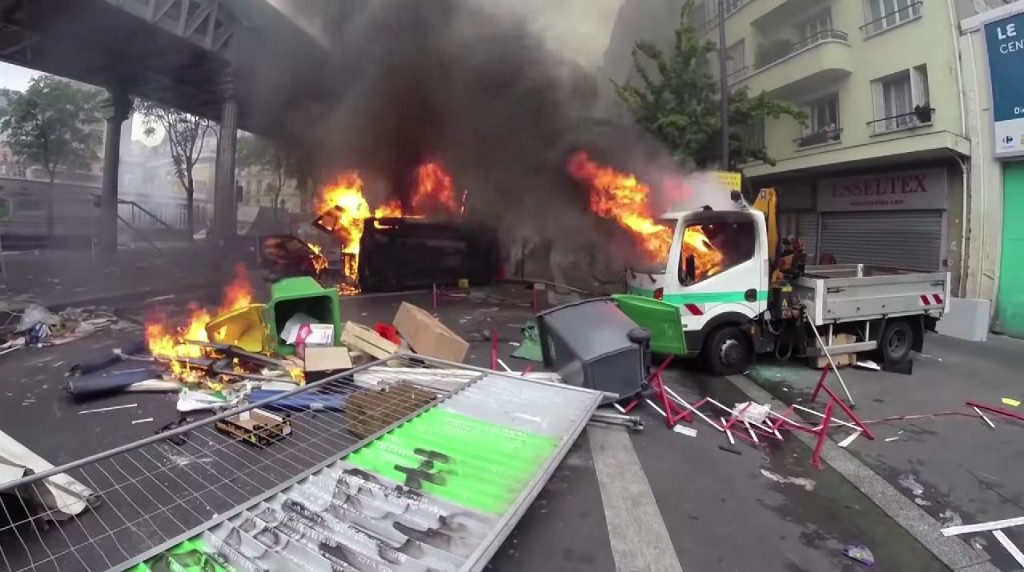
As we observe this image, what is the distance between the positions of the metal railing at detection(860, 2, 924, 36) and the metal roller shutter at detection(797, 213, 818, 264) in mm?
4235

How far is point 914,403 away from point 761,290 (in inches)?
69.0

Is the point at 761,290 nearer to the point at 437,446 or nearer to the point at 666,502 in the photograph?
the point at 666,502

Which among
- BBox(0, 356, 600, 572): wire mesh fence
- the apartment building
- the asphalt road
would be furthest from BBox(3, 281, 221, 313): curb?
the apartment building

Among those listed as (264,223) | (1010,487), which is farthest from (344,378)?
(264,223)

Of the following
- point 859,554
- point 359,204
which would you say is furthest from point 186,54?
point 859,554

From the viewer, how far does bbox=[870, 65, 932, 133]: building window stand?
33.3ft

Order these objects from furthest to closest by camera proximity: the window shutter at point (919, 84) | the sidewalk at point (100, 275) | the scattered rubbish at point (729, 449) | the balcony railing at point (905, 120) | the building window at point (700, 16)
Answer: the building window at point (700, 16) < the sidewalk at point (100, 275) < the window shutter at point (919, 84) < the balcony railing at point (905, 120) < the scattered rubbish at point (729, 449)

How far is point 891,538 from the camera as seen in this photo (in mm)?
2801

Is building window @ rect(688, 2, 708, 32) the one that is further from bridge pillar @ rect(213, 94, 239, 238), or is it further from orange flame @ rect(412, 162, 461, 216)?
bridge pillar @ rect(213, 94, 239, 238)

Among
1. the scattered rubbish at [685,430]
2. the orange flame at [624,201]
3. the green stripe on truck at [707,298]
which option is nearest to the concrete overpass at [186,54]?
the orange flame at [624,201]

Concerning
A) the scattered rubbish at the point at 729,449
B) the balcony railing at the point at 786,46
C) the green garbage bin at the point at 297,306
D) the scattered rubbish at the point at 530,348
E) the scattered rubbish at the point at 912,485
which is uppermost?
the balcony railing at the point at 786,46

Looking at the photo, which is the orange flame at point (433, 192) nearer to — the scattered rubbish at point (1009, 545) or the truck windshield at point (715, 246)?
the truck windshield at point (715, 246)

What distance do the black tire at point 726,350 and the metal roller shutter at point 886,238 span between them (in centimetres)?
608

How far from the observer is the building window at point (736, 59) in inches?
574
